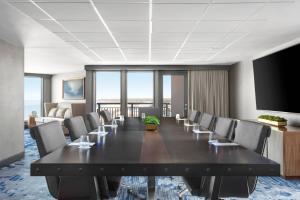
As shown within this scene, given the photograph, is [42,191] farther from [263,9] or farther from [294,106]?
[294,106]

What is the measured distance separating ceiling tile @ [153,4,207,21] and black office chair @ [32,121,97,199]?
1.71 m

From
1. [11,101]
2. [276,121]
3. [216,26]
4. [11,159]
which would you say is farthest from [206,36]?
[11,159]

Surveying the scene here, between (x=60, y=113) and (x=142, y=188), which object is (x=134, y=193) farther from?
(x=60, y=113)

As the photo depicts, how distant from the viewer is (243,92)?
6.72 m

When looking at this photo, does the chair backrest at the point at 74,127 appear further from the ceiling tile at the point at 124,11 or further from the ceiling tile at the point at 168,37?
the ceiling tile at the point at 168,37

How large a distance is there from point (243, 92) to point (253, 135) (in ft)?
15.9

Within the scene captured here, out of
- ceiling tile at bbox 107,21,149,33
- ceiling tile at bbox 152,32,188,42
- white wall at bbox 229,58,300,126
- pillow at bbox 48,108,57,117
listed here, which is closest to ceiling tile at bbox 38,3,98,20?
ceiling tile at bbox 107,21,149,33

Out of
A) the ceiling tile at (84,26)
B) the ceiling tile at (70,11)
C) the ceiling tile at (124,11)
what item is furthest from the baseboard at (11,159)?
the ceiling tile at (124,11)

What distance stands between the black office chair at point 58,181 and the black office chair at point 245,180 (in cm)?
84

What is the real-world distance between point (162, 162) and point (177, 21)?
2293mm

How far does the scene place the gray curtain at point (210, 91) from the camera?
25.2 ft

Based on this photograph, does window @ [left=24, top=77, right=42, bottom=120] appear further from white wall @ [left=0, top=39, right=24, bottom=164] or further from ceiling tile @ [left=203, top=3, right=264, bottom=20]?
ceiling tile @ [left=203, top=3, right=264, bottom=20]

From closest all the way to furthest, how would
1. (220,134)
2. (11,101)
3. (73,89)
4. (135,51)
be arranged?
(220,134)
(11,101)
(135,51)
(73,89)

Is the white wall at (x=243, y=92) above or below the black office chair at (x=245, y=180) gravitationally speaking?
above
